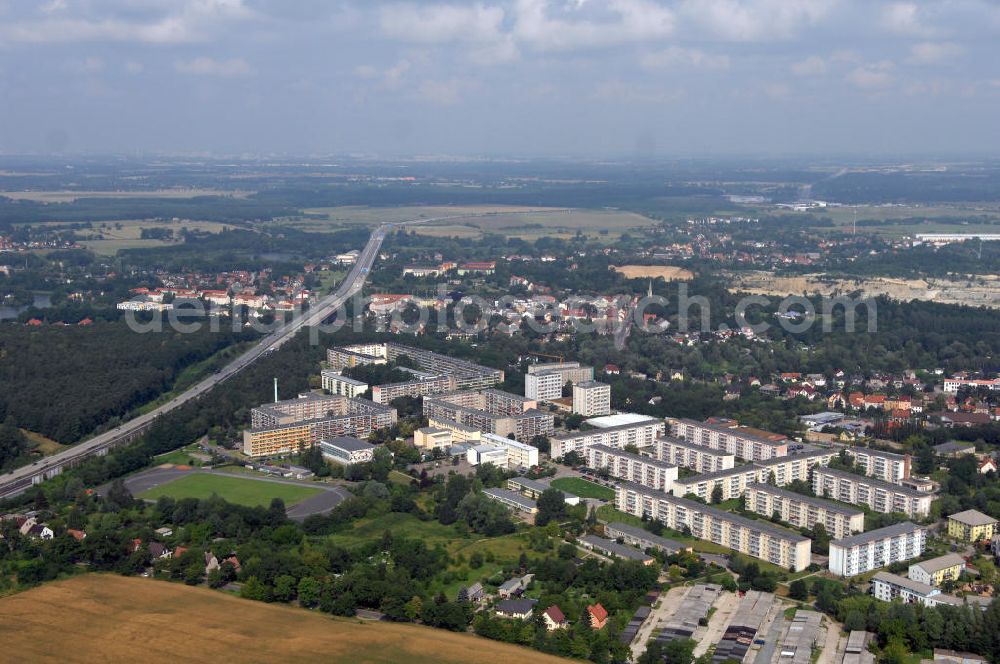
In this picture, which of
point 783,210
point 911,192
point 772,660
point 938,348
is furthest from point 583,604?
point 911,192

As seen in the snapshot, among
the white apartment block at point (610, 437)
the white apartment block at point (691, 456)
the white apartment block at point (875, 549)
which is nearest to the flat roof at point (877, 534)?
the white apartment block at point (875, 549)

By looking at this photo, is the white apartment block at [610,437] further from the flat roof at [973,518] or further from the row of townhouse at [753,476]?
the flat roof at [973,518]

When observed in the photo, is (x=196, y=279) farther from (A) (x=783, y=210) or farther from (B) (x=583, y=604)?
Result: (A) (x=783, y=210)

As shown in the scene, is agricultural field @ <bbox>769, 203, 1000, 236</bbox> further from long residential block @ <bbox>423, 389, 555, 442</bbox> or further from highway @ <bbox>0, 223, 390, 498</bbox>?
long residential block @ <bbox>423, 389, 555, 442</bbox>

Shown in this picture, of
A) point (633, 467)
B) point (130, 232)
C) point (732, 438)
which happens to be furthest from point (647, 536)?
point (130, 232)

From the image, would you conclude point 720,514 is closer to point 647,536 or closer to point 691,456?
point 647,536

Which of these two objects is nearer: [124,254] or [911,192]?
[124,254]
